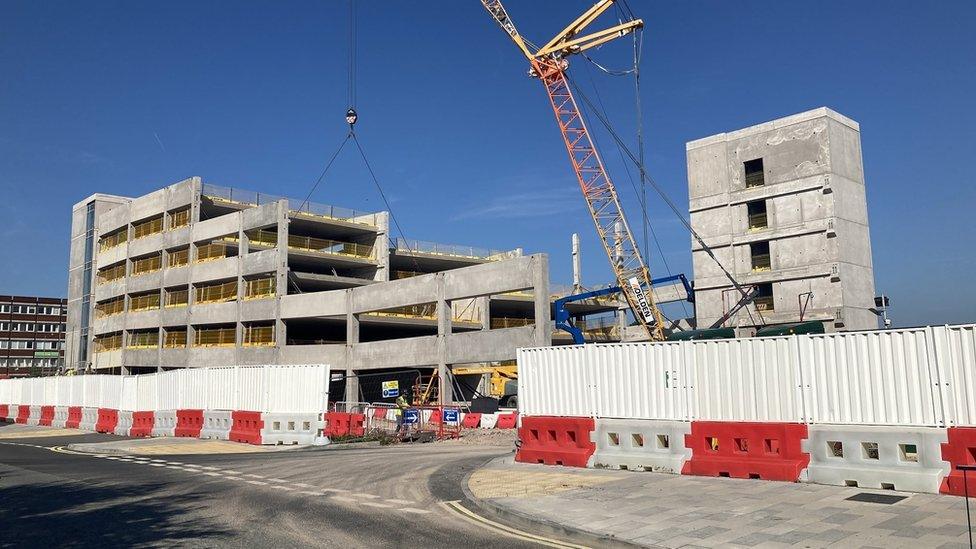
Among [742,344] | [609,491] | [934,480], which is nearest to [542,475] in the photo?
[609,491]

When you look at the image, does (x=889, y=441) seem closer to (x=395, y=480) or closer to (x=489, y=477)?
(x=489, y=477)

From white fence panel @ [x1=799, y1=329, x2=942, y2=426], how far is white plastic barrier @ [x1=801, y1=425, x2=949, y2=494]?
0.18 m

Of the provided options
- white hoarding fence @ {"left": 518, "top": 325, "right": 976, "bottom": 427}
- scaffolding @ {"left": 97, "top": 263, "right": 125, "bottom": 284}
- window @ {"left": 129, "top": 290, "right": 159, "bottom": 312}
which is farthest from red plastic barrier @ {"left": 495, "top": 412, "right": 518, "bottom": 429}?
scaffolding @ {"left": 97, "top": 263, "right": 125, "bottom": 284}

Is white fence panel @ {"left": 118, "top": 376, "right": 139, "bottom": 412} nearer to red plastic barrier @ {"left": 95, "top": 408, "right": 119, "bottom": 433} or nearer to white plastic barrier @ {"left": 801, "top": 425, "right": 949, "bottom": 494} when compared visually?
red plastic barrier @ {"left": 95, "top": 408, "right": 119, "bottom": 433}

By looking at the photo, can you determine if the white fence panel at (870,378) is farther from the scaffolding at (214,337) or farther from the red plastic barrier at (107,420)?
the scaffolding at (214,337)

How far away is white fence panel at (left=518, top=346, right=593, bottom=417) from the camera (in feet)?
53.9

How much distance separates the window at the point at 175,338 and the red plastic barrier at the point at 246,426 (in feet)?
141

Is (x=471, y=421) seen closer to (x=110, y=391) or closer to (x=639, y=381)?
(x=110, y=391)

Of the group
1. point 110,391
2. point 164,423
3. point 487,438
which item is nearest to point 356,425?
point 487,438

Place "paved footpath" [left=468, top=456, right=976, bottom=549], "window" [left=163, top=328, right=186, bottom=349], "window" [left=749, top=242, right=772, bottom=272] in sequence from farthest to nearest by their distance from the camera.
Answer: "window" [left=163, top=328, right=186, bottom=349] → "window" [left=749, top=242, right=772, bottom=272] → "paved footpath" [left=468, top=456, right=976, bottom=549]

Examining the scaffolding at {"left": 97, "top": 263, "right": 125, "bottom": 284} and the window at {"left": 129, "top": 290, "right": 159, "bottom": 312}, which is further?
the scaffolding at {"left": 97, "top": 263, "right": 125, "bottom": 284}

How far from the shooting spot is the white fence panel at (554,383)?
16422 mm

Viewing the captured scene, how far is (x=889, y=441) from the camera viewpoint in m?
11.9

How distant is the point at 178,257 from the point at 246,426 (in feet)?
155
